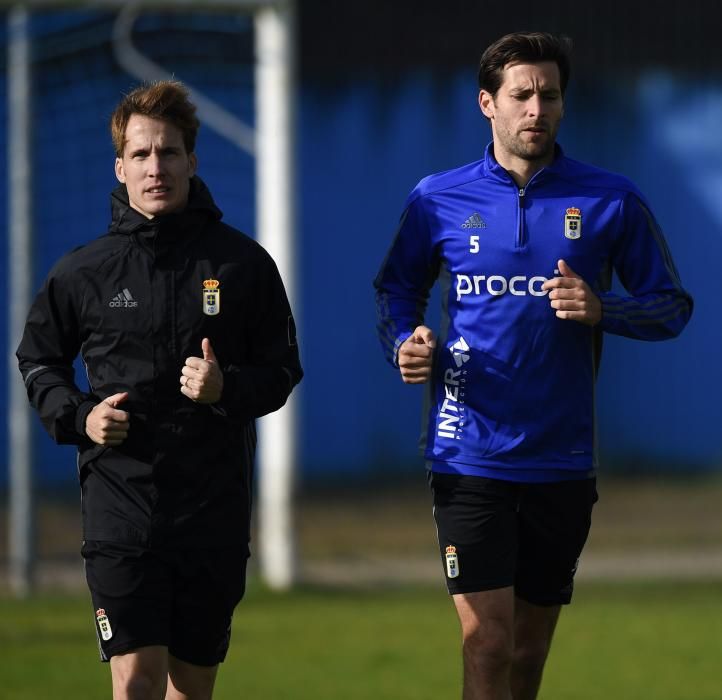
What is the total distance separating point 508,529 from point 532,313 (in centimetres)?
61

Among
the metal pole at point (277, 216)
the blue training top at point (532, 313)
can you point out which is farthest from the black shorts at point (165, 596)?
the metal pole at point (277, 216)

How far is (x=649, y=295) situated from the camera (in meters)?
4.61

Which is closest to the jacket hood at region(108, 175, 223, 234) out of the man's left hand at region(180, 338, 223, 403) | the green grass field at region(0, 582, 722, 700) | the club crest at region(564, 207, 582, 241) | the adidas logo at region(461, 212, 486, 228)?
the man's left hand at region(180, 338, 223, 403)

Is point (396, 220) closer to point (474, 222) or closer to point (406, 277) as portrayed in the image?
point (406, 277)

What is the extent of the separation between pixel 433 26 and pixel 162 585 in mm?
7368

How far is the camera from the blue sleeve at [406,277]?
4785 mm

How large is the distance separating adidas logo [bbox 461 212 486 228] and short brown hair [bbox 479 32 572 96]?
1.15 ft

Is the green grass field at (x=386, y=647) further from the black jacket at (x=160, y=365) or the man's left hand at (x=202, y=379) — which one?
the man's left hand at (x=202, y=379)

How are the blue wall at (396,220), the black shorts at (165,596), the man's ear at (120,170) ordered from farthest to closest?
the blue wall at (396,220), the man's ear at (120,170), the black shorts at (165,596)

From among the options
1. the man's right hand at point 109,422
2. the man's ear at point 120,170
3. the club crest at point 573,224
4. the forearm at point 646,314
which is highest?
the man's ear at point 120,170

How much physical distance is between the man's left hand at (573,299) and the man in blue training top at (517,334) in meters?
0.04

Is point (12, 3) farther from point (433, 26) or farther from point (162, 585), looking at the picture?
point (162, 585)

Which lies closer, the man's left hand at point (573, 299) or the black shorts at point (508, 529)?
the man's left hand at point (573, 299)

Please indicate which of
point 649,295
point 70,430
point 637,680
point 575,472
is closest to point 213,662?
point 70,430
